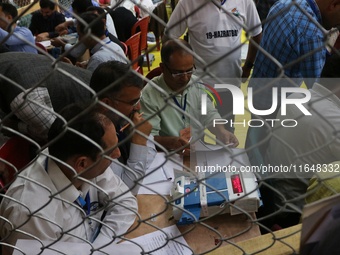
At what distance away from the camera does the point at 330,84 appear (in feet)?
6.43

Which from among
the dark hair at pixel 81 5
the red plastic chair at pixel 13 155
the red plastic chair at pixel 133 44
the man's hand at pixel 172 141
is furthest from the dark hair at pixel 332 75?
the dark hair at pixel 81 5

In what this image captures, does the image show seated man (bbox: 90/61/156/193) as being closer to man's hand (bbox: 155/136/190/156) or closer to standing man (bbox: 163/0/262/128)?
man's hand (bbox: 155/136/190/156)

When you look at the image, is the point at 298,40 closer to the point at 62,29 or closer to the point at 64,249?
the point at 64,249

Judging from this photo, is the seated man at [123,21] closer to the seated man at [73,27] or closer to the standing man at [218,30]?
the seated man at [73,27]

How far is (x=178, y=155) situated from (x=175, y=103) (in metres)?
0.31

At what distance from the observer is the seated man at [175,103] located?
7.97 ft

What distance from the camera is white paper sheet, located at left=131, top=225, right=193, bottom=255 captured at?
1.65 meters

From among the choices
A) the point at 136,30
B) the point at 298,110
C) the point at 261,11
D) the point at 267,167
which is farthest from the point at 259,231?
the point at 136,30

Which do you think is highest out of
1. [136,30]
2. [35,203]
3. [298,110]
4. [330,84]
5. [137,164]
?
[330,84]

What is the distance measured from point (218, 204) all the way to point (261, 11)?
10.1 feet

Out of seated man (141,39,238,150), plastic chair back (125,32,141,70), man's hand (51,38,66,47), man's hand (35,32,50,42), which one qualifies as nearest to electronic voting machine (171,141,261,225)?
seated man (141,39,238,150)

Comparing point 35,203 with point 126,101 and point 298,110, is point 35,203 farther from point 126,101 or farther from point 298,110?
point 298,110

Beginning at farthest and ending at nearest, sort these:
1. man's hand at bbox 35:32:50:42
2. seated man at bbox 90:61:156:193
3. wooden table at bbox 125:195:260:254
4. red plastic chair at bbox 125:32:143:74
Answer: man's hand at bbox 35:32:50:42
red plastic chair at bbox 125:32:143:74
seated man at bbox 90:61:156:193
wooden table at bbox 125:195:260:254

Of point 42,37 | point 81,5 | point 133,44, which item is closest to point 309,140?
point 133,44
